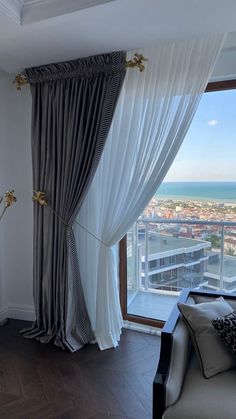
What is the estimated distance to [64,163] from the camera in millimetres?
2586

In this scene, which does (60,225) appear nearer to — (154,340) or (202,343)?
(154,340)

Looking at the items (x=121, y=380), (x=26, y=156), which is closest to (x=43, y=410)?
(x=121, y=380)

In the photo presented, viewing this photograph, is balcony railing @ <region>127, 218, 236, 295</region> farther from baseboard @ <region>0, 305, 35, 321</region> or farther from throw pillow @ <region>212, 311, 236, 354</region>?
throw pillow @ <region>212, 311, 236, 354</region>

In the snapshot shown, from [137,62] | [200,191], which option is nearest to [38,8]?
[137,62]

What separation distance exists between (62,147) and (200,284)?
73.7 inches

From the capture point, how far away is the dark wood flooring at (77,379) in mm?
1832

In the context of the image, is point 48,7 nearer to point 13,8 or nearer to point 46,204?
point 13,8

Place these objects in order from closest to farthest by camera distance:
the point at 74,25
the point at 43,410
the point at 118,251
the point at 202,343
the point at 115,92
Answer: the point at 202,343, the point at 43,410, the point at 74,25, the point at 115,92, the point at 118,251

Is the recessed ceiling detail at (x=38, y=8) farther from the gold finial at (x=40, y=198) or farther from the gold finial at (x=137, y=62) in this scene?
the gold finial at (x=40, y=198)

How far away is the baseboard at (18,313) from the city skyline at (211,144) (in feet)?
6.43

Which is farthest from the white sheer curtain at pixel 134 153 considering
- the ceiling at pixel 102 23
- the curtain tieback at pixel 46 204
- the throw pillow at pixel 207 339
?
the throw pillow at pixel 207 339

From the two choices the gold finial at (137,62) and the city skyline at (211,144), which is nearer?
the gold finial at (137,62)

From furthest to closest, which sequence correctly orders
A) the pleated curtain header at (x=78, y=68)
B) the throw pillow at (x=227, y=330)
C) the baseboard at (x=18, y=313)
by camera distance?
the baseboard at (x=18, y=313), the pleated curtain header at (x=78, y=68), the throw pillow at (x=227, y=330)

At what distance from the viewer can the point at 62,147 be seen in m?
2.59
